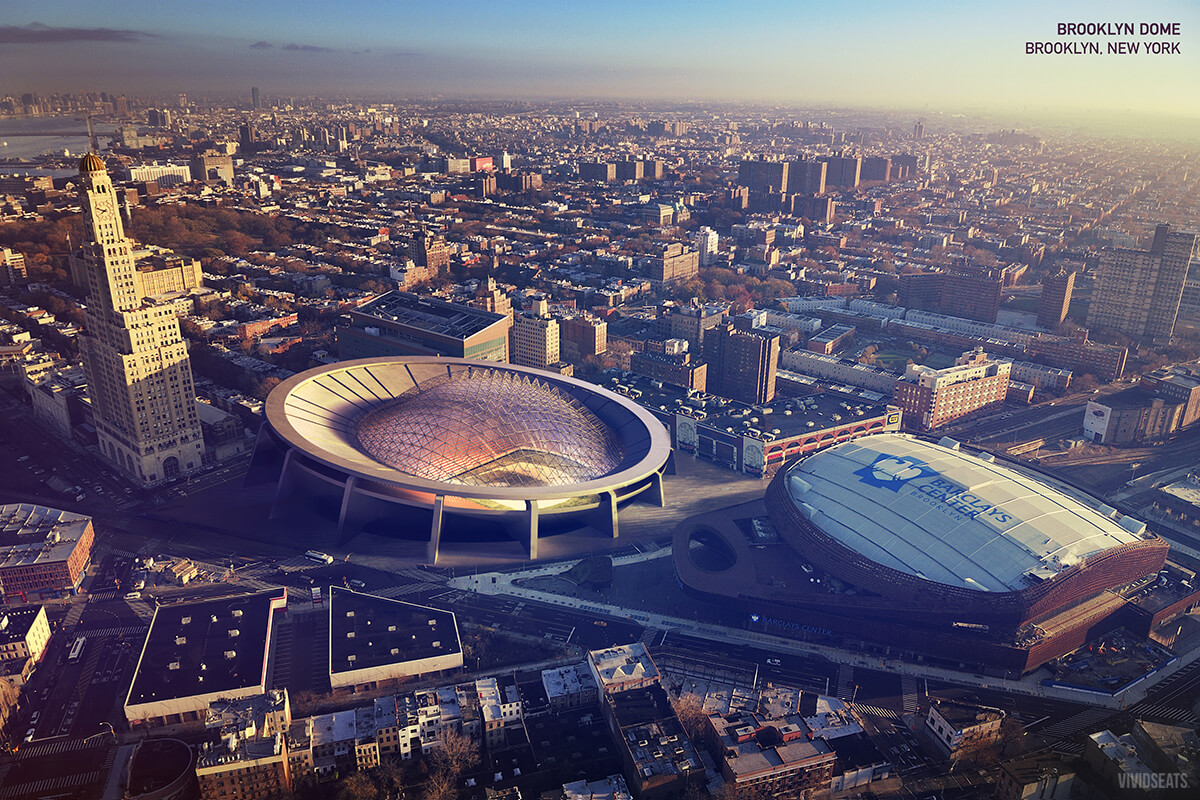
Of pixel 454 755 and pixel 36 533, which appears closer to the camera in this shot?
pixel 454 755

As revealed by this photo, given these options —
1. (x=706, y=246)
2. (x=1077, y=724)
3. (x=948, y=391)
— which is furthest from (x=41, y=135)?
(x=1077, y=724)

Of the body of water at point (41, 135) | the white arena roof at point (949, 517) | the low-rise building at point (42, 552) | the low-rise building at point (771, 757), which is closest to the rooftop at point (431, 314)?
the body of water at point (41, 135)

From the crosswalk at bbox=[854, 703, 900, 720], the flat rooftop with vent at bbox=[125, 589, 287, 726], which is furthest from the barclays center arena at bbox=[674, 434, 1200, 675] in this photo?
the flat rooftop with vent at bbox=[125, 589, 287, 726]

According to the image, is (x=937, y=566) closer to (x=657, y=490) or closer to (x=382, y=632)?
(x=657, y=490)

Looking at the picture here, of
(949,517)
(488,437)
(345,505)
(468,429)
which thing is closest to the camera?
(949,517)

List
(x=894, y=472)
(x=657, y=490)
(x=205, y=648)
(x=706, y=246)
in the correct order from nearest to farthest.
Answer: (x=205, y=648), (x=894, y=472), (x=657, y=490), (x=706, y=246)

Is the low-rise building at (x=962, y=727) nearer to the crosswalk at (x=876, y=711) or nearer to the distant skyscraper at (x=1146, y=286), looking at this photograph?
the crosswalk at (x=876, y=711)

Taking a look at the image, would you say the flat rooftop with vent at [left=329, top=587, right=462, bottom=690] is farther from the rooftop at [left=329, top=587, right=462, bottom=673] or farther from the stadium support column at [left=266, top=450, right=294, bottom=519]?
the stadium support column at [left=266, top=450, right=294, bottom=519]
